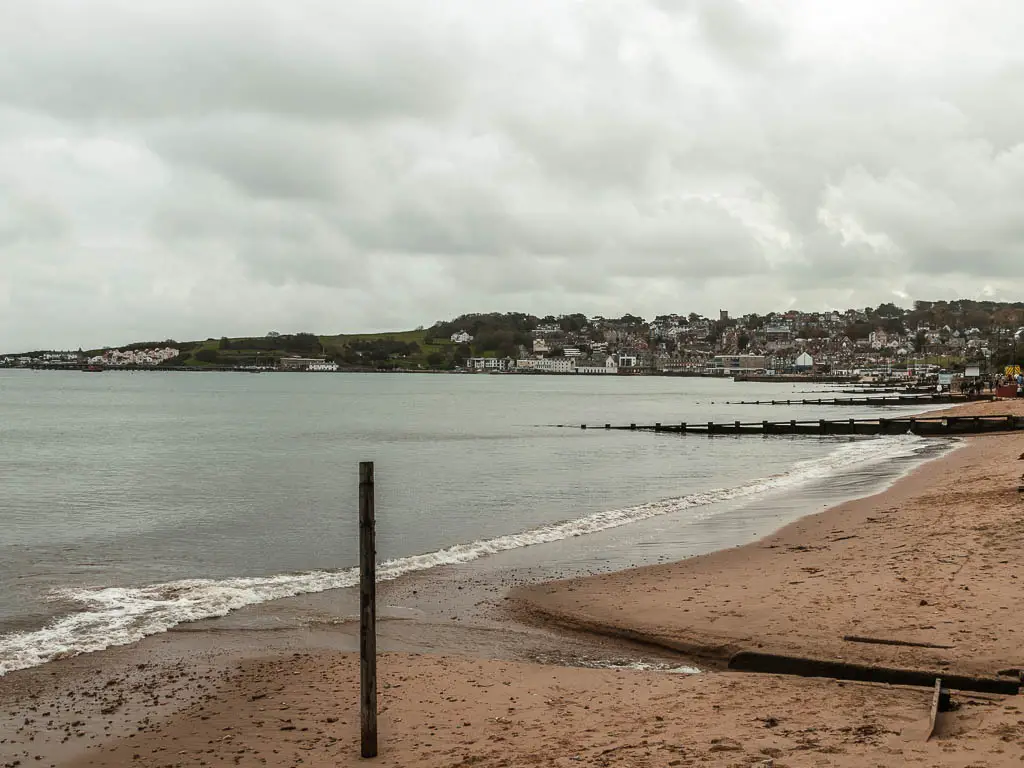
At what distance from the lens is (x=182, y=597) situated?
15766mm

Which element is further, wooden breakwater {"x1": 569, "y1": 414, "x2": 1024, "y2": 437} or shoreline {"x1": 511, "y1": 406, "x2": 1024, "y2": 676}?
wooden breakwater {"x1": 569, "y1": 414, "x2": 1024, "y2": 437}

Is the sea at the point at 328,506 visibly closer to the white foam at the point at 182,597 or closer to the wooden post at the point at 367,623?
the white foam at the point at 182,597

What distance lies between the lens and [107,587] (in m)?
16.9

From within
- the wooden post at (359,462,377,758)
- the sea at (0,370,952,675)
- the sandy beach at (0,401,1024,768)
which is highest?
the wooden post at (359,462,377,758)

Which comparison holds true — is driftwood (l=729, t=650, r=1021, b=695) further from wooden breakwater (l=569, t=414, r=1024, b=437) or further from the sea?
wooden breakwater (l=569, t=414, r=1024, b=437)

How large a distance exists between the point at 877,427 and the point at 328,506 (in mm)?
A: 42520

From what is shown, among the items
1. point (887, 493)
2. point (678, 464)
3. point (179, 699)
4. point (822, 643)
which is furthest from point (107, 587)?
point (678, 464)

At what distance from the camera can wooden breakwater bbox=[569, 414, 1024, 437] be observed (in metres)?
52.8

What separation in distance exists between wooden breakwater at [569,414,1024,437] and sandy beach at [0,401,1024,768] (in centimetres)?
4195

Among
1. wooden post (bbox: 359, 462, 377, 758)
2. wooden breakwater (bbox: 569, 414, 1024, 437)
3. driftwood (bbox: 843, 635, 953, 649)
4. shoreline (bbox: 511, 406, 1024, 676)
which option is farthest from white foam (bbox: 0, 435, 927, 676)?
wooden breakwater (bbox: 569, 414, 1024, 437)

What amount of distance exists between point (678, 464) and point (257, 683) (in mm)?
33164

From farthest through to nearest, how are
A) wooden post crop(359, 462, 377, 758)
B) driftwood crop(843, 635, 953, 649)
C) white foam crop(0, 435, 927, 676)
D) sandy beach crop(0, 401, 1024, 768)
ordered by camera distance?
white foam crop(0, 435, 927, 676)
driftwood crop(843, 635, 953, 649)
wooden post crop(359, 462, 377, 758)
sandy beach crop(0, 401, 1024, 768)

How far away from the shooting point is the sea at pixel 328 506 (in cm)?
1644

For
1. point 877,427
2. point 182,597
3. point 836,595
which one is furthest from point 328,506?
point 877,427
